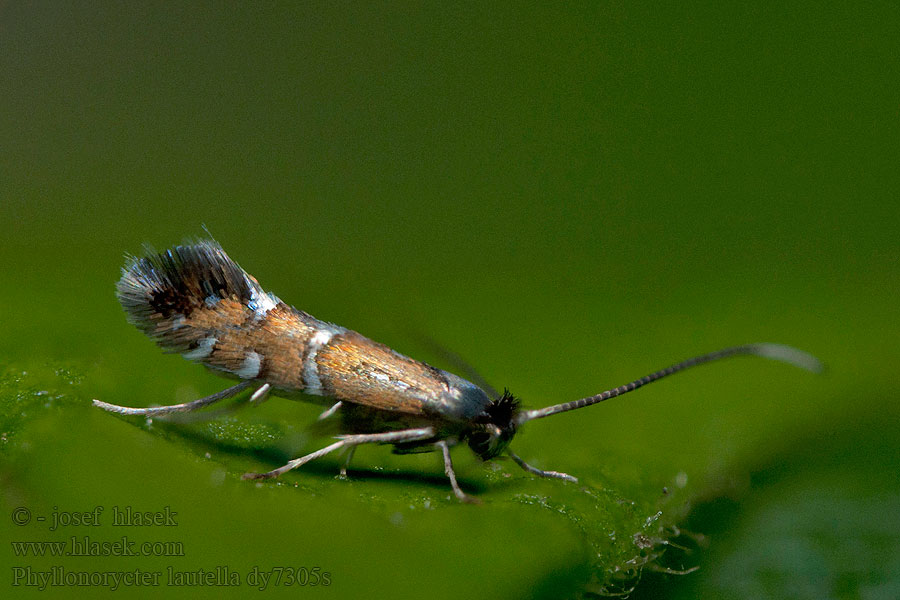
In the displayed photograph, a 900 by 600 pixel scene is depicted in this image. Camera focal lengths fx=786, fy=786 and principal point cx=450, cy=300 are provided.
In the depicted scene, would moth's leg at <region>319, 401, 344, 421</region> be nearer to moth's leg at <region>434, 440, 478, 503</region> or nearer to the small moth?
the small moth

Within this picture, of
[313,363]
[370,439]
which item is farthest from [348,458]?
[313,363]

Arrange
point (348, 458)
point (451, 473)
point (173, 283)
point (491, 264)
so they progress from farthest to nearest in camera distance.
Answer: point (491, 264) → point (173, 283) → point (348, 458) → point (451, 473)

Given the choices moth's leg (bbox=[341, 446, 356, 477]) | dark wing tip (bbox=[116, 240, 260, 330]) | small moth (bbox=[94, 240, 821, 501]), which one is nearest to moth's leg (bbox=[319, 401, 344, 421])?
small moth (bbox=[94, 240, 821, 501])

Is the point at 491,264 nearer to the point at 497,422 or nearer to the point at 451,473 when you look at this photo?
the point at 497,422

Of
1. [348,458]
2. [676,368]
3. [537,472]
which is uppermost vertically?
[676,368]

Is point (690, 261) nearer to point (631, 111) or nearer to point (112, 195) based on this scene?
point (631, 111)

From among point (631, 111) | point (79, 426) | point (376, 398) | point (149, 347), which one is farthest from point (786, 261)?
point (79, 426)
